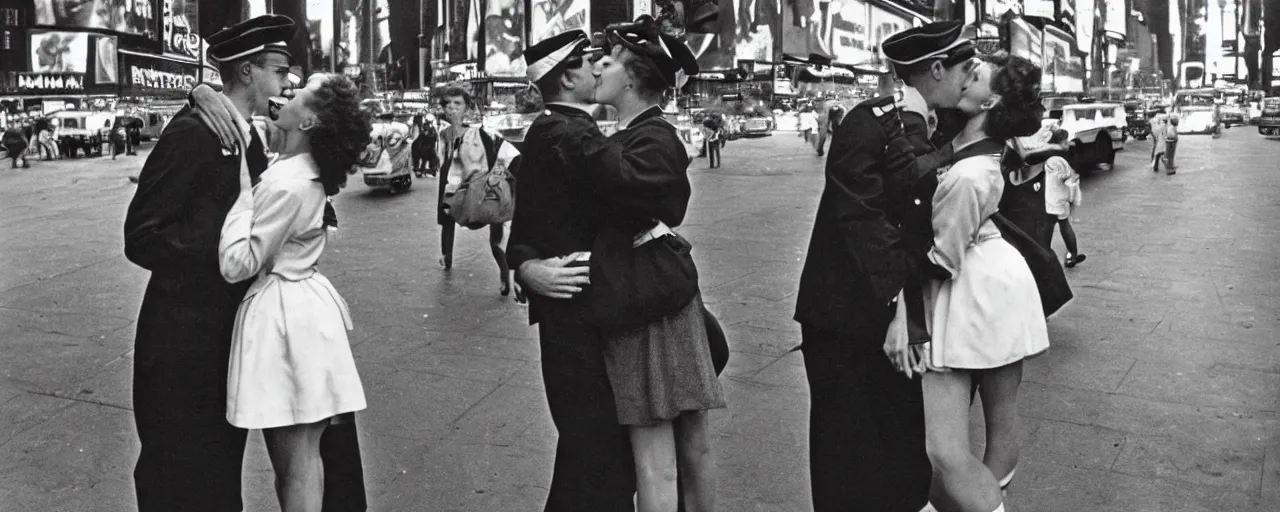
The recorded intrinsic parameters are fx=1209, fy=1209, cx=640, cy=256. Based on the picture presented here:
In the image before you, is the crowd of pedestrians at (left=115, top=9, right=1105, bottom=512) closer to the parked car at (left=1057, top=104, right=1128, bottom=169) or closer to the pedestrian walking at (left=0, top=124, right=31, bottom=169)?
the parked car at (left=1057, top=104, right=1128, bottom=169)

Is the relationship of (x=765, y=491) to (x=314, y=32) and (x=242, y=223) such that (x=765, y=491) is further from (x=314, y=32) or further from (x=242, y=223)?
(x=314, y=32)

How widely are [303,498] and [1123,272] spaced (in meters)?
7.62

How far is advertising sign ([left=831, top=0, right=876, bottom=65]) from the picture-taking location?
311 feet

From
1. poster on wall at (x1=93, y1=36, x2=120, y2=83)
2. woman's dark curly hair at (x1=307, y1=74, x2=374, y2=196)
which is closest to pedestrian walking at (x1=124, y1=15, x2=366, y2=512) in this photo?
woman's dark curly hair at (x1=307, y1=74, x2=374, y2=196)

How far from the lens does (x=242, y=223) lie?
3029 millimetres

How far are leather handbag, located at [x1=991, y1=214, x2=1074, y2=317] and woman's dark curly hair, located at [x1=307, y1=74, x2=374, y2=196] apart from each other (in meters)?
1.76

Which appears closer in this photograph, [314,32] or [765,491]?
[765,491]

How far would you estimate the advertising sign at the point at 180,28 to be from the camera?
2992 inches

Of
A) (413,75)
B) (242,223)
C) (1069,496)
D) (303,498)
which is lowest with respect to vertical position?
(1069,496)

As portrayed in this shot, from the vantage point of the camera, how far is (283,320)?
3094mm

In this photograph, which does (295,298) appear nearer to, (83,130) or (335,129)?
(335,129)

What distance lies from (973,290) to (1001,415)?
1.50 feet

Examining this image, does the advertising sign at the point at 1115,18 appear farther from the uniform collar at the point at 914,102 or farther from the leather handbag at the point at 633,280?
the leather handbag at the point at 633,280

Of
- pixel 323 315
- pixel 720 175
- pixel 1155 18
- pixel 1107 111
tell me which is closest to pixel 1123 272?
pixel 323 315
